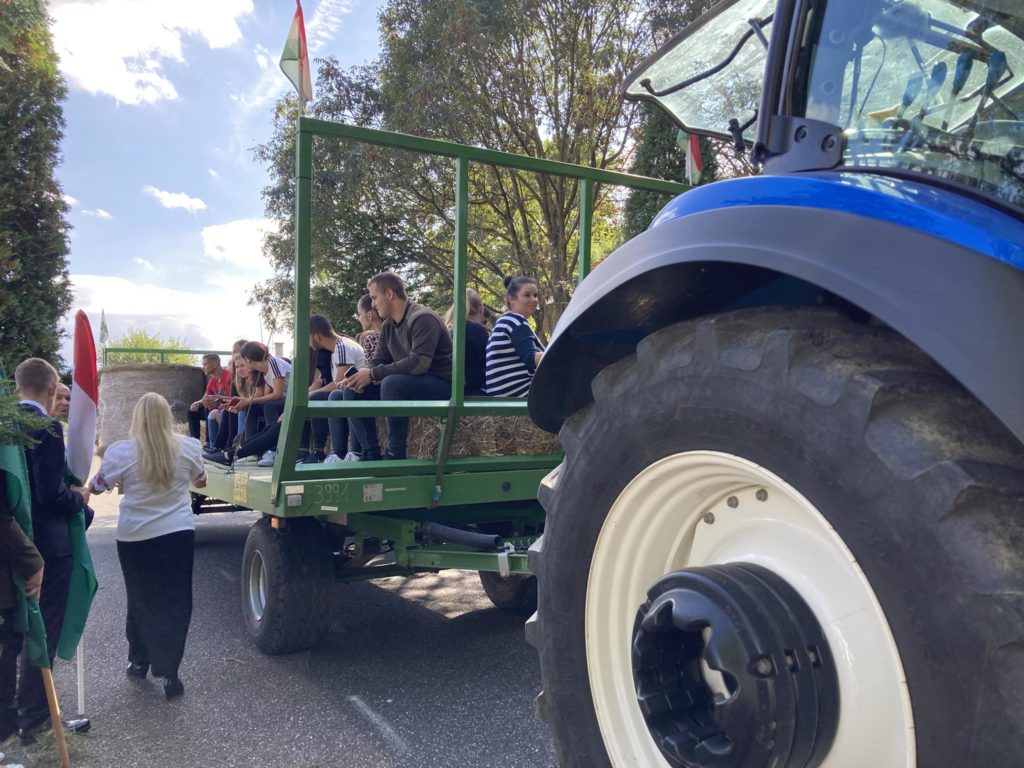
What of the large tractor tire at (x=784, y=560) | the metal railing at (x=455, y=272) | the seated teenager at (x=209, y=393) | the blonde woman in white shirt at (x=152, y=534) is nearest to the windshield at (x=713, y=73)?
the large tractor tire at (x=784, y=560)

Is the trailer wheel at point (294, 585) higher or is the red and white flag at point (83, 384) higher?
the red and white flag at point (83, 384)

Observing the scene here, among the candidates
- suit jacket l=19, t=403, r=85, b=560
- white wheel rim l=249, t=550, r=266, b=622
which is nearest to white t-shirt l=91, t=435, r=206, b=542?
suit jacket l=19, t=403, r=85, b=560

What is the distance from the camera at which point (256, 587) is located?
4.83 m

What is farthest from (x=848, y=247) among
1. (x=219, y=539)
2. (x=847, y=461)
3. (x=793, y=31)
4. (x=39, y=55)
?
(x=39, y=55)

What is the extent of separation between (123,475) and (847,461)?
4031 mm

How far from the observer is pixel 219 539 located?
8570 millimetres

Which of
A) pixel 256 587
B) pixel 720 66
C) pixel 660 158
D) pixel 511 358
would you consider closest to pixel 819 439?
pixel 720 66

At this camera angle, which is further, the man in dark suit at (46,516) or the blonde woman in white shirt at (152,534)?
the blonde woman in white shirt at (152,534)

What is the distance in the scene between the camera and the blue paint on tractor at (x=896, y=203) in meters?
1.27

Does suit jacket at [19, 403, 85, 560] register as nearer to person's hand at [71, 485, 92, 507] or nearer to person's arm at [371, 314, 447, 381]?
person's hand at [71, 485, 92, 507]

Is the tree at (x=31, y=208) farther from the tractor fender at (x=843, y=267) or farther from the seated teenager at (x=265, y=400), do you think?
the tractor fender at (x=843, y=267)

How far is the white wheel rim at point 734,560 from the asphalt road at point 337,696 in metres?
1.71

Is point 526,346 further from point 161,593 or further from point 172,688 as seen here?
point 172,688

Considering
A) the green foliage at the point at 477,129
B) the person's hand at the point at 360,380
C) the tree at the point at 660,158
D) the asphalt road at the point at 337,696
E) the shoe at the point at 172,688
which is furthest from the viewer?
the green foliage at the point at 477,129
